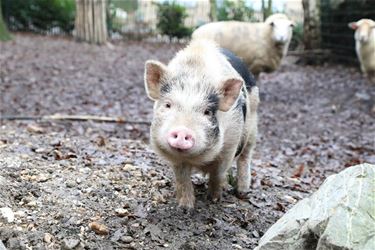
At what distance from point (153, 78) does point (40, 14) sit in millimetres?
16777

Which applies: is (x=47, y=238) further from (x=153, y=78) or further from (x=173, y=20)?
(x=173, y=20)

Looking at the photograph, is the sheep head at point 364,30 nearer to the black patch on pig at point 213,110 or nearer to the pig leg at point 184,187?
the pig leg at point 184,187

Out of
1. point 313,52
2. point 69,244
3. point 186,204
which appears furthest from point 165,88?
point 313,52

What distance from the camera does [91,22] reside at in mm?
16875

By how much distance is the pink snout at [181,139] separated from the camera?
3.26 metres

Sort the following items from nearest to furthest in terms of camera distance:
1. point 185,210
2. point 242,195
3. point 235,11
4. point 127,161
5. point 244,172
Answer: point 185,210 → point 242,195 → point 244,172 → point 127,161 → point 235,11

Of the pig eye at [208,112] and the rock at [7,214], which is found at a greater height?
the pig eye at [208,112]

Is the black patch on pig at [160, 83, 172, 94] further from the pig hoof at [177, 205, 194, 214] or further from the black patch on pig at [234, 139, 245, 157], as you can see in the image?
the black patch on pig at [234, 139, 245, 157]

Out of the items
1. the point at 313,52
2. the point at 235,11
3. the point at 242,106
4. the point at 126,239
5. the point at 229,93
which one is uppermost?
the point at 229,93

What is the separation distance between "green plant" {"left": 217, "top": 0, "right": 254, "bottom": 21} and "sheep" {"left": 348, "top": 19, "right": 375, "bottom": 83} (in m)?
6.84

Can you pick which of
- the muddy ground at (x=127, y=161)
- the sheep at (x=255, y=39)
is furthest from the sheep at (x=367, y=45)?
the sheep at (x=255, y=39)

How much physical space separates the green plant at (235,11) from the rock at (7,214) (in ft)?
50.6

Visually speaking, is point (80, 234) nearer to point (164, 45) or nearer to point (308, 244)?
point (308, 244)

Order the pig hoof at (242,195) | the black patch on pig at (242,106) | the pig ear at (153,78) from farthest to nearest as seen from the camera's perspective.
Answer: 1. the pig hoof at (242,195)
2. the black patch on pig at (242,106)
3. the pig ear at (153,78)
